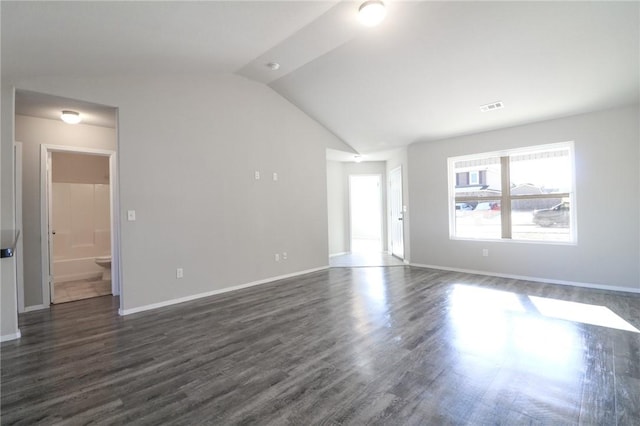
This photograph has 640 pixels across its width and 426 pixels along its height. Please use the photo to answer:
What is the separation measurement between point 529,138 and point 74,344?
6371 millimetres

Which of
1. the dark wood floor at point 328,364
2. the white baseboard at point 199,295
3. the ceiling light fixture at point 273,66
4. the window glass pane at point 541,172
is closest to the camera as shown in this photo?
the dark wood floor at point 328,364

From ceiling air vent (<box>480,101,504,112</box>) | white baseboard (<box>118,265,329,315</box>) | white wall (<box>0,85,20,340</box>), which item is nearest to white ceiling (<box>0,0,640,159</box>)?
ceiling air vent (<box>480,101,504,112</box>)

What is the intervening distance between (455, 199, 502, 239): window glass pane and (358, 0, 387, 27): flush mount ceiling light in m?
3.76

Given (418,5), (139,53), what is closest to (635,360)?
(418,5)

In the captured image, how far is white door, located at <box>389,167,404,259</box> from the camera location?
666 centimetres

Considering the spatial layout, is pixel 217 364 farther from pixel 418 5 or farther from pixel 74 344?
pixel 418 5

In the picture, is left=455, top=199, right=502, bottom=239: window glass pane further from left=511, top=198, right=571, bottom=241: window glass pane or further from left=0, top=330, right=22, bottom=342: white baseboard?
left=0, top=330, right=22, bottom=342: white baseboard

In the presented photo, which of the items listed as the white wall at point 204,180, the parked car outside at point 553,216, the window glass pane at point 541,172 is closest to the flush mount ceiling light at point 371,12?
the white wall at point 204,180

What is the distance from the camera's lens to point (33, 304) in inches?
153

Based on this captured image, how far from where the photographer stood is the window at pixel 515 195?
14.8 ft

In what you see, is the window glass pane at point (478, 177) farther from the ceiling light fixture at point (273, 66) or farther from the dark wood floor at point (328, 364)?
the ceiling light fixture at point (273, 66)

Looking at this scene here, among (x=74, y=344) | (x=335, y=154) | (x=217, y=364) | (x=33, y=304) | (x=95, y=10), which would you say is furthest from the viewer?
(x=335, y=154)

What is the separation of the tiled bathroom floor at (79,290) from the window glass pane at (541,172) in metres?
6.85

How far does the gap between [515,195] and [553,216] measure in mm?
618
